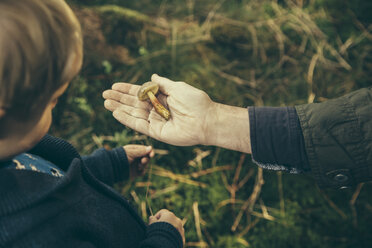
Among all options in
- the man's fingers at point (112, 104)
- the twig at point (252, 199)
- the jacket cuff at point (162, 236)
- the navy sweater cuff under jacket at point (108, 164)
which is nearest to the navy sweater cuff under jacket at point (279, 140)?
the twig at point (252, 199)

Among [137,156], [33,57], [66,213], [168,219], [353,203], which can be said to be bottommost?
[353,203]

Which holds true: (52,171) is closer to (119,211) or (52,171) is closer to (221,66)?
(119,211)

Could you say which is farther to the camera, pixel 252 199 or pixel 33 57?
pixel 252 199

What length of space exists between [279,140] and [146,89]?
1027mm

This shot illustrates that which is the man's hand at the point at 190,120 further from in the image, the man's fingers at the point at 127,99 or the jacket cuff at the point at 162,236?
the jacket cuff at the point at 162,236

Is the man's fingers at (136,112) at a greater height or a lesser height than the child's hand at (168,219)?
greater

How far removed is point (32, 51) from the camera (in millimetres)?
963

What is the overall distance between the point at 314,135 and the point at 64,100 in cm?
223

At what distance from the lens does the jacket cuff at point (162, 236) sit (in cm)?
155

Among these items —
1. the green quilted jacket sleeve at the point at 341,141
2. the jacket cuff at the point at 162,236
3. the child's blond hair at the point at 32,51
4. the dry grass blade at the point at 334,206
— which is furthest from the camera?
the dry grass blade at the point at 334,206

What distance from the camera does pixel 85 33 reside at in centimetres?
280

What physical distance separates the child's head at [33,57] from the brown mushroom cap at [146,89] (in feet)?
3.01

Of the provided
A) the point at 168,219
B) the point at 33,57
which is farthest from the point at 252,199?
the point at 33,57

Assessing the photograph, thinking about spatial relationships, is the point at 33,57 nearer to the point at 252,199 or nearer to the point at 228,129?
the point at 228,129
